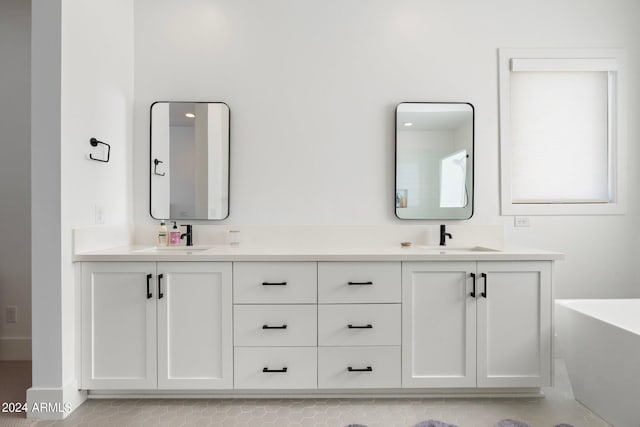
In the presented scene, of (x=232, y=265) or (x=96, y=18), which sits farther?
(x=96, y=18)

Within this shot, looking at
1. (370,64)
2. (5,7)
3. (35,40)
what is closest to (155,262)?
(35,40)

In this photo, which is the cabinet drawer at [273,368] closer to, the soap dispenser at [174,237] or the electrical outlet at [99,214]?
the soap dispenser at [174,237]

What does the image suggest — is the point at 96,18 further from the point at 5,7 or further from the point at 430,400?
the point at 430,400

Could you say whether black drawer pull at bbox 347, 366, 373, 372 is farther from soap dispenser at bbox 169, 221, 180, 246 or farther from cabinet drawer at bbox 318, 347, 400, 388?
soap dispenser at bbox 169, 221, 180, 246

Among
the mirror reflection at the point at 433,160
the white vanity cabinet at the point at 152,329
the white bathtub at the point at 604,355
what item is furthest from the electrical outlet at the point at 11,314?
the white bathtub at the point at 604,355

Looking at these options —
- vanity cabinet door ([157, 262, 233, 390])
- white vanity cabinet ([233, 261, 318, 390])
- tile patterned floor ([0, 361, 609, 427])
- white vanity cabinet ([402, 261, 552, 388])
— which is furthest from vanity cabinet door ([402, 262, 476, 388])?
vanity cabinet door ([157, 262, 233, 390])

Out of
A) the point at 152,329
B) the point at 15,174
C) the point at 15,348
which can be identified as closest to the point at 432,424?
the point at 152,329

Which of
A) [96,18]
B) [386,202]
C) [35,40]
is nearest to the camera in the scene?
[35,40]

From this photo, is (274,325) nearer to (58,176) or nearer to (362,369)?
(362,369)

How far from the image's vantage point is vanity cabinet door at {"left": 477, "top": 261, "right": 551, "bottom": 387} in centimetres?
196

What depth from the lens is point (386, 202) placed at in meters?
2.50

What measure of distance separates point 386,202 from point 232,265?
3.91ft

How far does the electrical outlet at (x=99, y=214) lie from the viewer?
6.93ft

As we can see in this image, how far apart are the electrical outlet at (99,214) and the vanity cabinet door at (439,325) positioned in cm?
189
